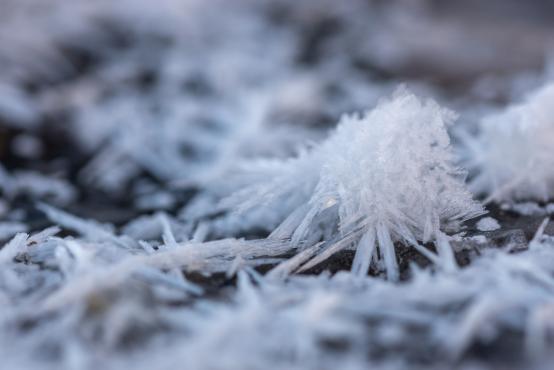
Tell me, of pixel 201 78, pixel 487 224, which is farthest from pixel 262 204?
pixel 201 78

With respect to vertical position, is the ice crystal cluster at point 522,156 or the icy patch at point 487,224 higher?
the ice crystal cluster at point 522,156

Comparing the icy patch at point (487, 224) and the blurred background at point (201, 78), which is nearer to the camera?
the icy patch at point (487, 224)

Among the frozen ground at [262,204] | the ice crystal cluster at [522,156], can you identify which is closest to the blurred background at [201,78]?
the frozen ground at [262,204]

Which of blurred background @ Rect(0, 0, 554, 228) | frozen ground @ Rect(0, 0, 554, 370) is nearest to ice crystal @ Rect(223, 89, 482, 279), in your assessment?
frozen ground @ Rect(0, 0, 554, 370)

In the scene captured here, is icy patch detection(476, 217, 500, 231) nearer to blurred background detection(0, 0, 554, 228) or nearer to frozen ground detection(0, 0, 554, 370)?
frozen ground detection(0, 0, 554, 370)

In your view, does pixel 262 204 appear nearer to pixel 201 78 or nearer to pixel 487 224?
pixel 487 224

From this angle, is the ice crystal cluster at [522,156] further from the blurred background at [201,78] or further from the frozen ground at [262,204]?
the blurred background at [201,78]

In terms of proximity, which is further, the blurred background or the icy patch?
the blurred background

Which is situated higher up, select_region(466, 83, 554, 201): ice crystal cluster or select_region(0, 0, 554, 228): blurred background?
select_region(0, 0, 554, 228): blurred background

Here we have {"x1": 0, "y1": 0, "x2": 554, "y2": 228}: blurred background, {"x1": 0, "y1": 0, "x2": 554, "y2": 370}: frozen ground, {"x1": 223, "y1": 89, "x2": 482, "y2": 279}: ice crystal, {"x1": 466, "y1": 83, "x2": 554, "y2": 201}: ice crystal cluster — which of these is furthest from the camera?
{"x1": 0, "y1": 0, "x2": 554, "y2": 228}: blurred background
